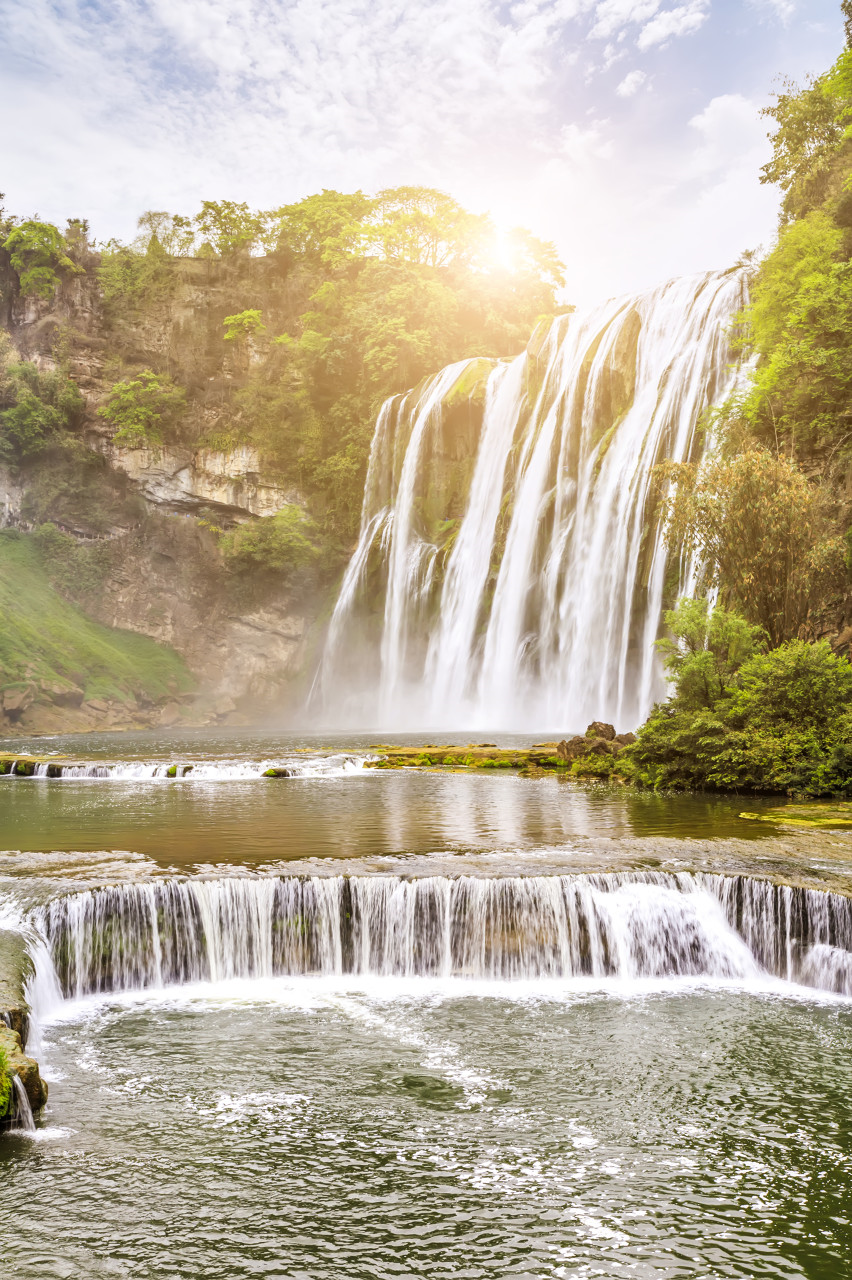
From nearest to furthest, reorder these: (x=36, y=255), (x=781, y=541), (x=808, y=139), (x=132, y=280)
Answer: (x=781, y=541), (x=808, y=139), (x=36, y=255), (x=132, y=280)

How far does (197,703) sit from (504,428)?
22.2 metres

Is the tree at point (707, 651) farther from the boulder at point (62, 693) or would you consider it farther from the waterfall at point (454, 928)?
the boulder at point (62, 693)

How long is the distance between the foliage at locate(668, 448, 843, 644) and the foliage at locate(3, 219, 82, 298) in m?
46.5

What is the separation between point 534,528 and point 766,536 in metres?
16.8

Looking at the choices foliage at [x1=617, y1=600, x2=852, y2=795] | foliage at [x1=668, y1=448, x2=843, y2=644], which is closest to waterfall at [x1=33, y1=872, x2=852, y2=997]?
foliage at [x1=617, y1=600, x2=852, y2=795]

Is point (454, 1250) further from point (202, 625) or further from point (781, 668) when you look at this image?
point (202, 625)

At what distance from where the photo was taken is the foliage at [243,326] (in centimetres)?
5391

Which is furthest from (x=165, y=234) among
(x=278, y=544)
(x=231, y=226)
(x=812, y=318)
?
(x=812, y=318)

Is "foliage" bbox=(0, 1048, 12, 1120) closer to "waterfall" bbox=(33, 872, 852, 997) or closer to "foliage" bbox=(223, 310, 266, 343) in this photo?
"waterfall" bbox=(33, 872, 852, 997)

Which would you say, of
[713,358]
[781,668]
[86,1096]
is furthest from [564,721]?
[86,1096]

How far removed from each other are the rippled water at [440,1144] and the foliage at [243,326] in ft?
166

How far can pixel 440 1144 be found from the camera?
597 cm

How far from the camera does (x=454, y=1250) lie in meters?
4.83

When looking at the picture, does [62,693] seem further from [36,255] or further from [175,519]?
[36,255]
